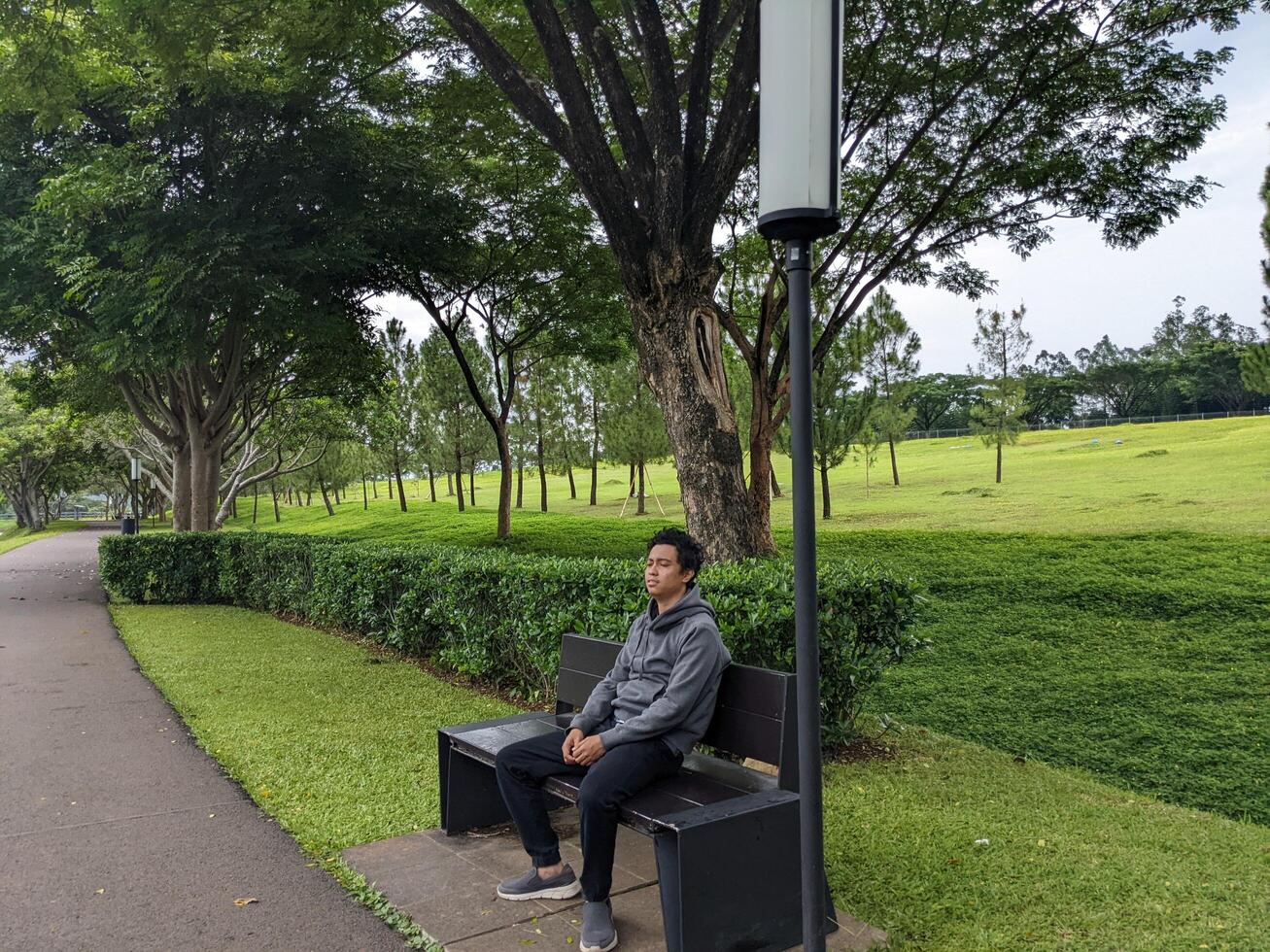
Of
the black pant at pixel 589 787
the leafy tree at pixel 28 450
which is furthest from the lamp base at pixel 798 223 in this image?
the leafy tree at pixel 28 450

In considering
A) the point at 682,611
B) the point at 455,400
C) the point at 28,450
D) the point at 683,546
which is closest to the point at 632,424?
the point at 455,400

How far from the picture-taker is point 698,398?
915 centimetres

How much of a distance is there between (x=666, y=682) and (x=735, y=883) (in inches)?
35.5

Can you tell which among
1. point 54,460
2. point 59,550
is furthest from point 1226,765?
point 54,460

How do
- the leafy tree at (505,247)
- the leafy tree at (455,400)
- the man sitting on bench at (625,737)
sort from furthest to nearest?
the leafy tree at (455,400)
the leafy tree at (505,247)
the man sitting on bench at (625,737)

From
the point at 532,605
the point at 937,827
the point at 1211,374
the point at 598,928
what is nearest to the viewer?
the point at 598,928

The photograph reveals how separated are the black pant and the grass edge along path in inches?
24.5

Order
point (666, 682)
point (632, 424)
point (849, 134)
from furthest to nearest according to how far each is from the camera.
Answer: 1. point (632, 424)
2. point (849, 134)
3. point (666, 682)

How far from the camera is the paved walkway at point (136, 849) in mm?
3775

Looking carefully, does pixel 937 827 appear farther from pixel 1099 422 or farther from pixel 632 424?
pixel 1099 422

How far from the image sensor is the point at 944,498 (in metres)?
31.9

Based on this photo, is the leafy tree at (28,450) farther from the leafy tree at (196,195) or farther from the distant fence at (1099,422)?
the distant fence at (1099,422)

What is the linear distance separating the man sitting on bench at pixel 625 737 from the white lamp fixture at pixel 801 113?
1879mm

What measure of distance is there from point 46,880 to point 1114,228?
14.7 metres
